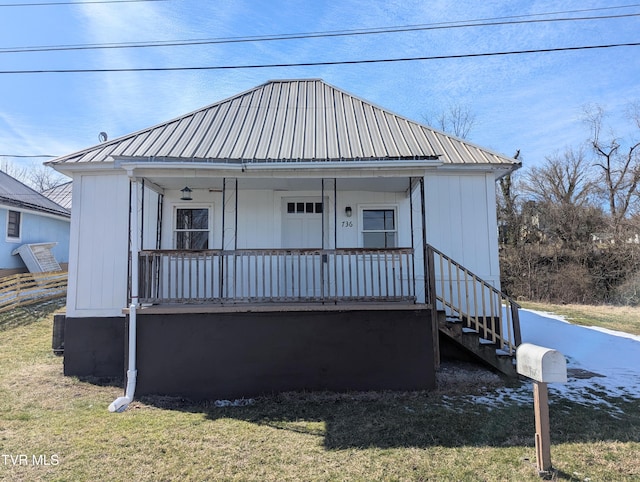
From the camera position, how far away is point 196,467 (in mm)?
3730

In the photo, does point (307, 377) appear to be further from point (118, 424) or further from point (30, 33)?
point (30, 33)

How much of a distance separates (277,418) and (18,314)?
10875 millimetres

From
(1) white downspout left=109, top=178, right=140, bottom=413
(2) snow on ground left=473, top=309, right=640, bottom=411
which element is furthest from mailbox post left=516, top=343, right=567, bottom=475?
(1) white downspout left=109, top=178, right=140, bottom=413

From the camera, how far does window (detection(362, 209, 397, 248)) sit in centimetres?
787

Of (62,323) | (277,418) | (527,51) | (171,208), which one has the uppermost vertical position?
(527,51)

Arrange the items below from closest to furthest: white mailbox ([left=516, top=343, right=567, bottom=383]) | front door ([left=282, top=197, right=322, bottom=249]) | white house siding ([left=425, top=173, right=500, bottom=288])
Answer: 1. white mailbox ([left=516, top=343, right=567, bottom=383])
2. white house siding ([left=425, top=173, right=500, bottom=288])
3. front door ([left=282, top=197, right=322, bottom=249])

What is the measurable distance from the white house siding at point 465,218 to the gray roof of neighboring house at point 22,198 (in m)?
16.7

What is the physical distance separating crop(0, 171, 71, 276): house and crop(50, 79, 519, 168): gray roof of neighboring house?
11721 mm

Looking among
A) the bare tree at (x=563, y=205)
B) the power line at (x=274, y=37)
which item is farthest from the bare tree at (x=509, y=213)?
the power line at (x=274, y=37)

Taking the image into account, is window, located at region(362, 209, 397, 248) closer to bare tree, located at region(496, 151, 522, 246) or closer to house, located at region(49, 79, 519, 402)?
house, located at region(49, 79, 519, 402)

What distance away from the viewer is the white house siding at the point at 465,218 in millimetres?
7621

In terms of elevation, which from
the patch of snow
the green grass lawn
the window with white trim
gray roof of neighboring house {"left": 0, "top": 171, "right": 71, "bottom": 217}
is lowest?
the patch of snow

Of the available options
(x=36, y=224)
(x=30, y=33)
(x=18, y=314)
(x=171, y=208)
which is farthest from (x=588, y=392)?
(x=36, y=224)

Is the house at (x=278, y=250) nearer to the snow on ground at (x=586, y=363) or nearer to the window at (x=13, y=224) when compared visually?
the snow on ground at (x=586, y=363)
